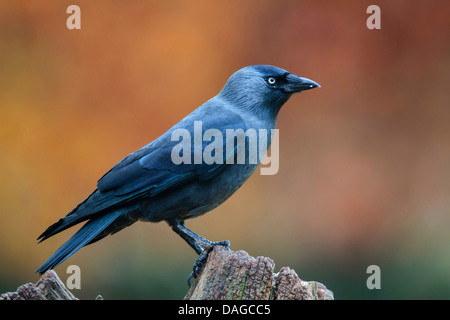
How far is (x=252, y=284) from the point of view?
302 centimetres

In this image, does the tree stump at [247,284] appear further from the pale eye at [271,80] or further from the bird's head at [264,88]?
the pale eye at [271,80]

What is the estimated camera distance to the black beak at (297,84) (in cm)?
420

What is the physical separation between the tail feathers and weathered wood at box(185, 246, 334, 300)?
3.18 feet

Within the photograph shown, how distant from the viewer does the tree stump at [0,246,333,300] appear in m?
3.01

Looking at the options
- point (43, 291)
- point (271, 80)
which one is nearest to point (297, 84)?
point (271, 80)

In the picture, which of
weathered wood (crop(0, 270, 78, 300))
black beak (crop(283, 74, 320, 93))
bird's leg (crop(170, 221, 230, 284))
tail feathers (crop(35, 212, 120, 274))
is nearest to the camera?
weathered wood (crop(0, 270, 78, 300))

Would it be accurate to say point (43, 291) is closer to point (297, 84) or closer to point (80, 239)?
point (80, 239)

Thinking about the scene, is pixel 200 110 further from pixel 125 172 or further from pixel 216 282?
pixel 216 282

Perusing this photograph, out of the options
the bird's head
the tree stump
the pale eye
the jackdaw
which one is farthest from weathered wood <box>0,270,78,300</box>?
the pale eye

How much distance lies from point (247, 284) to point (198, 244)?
40.6 inches

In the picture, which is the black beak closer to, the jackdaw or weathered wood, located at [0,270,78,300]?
the jackdaw

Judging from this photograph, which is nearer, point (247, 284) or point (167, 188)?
point (247, 284)

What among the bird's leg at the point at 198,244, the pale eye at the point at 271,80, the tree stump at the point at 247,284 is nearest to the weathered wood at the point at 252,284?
the tree stump at the point at 247,284
